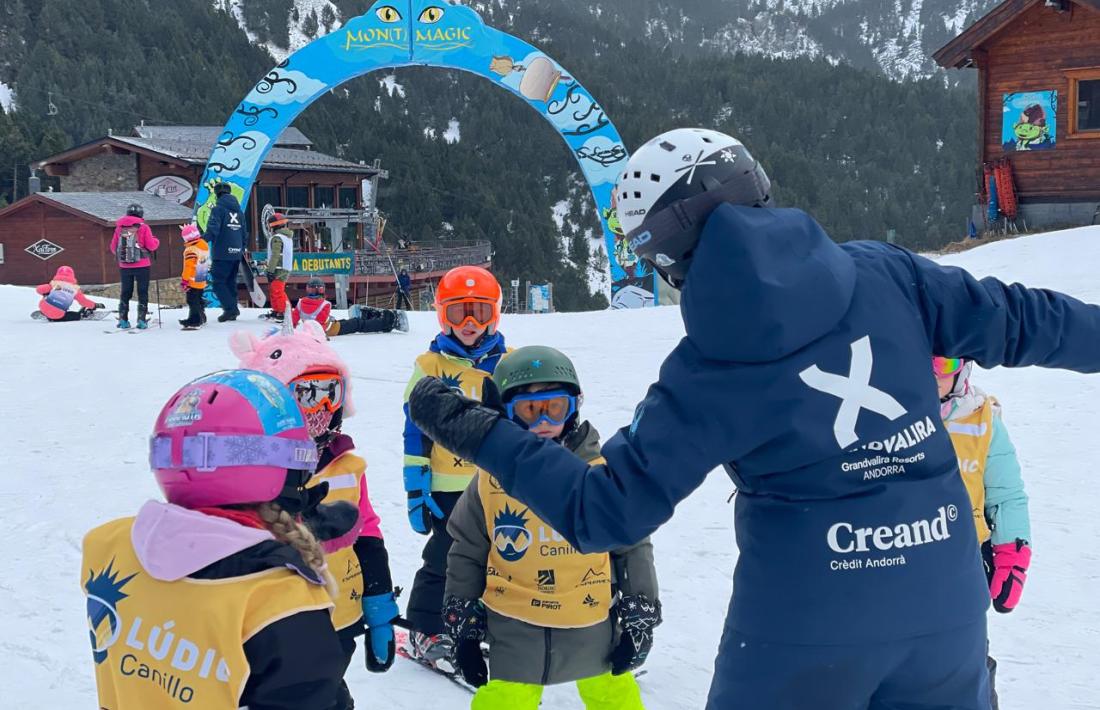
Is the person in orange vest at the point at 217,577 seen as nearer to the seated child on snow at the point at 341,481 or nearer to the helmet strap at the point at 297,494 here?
the helmet strap at the point at 297,494

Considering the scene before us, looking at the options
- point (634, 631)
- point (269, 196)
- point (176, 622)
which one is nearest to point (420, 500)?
point (634, 631)

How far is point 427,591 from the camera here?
12.9 ft

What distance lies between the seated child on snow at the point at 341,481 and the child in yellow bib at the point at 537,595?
222 millimetres

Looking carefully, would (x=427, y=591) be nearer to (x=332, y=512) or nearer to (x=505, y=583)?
(x=505, y=583)

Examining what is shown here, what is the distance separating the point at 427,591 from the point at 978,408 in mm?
2061

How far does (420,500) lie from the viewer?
4.05m

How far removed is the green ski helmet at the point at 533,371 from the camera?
3084mm

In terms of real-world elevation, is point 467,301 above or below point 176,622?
above

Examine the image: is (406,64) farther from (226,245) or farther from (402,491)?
(402,491)

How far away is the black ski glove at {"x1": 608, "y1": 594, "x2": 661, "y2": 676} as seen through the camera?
3023 millimetres

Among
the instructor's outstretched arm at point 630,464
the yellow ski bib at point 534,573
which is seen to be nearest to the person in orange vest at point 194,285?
the yellow ski bib at point 534,573

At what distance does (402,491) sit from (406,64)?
1316 centimetres

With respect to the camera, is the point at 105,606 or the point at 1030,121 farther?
the point at 1030,121

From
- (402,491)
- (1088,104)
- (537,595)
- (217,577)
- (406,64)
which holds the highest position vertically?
(406,64)
